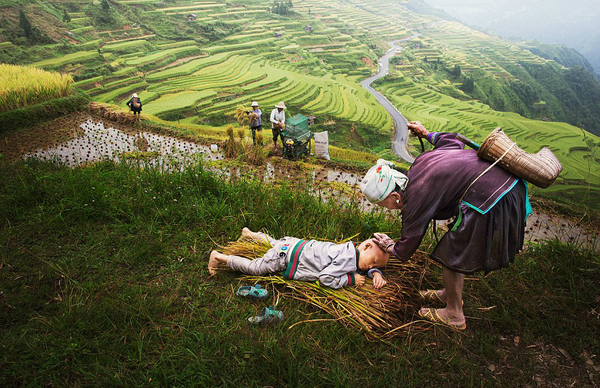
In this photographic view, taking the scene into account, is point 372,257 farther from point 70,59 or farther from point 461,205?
point 70,59

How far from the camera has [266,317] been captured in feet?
6.27

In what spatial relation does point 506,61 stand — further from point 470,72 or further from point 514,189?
point 514,189

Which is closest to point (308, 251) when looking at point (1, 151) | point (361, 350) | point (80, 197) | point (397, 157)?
point (361, 350)

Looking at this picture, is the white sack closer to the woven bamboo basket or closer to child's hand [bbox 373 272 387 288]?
child's hand [bbox 373 272 387 288]

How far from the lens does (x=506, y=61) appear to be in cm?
1438

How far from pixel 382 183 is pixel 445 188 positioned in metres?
0.34

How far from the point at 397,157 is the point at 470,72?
24.7ft

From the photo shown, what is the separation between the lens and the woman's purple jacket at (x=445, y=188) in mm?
1576

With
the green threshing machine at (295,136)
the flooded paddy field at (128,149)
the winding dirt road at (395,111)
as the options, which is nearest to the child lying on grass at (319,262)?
the flooded paddy field at (128,149)

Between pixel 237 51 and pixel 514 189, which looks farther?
pixel 237 51

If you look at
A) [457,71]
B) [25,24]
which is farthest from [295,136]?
[457,71]

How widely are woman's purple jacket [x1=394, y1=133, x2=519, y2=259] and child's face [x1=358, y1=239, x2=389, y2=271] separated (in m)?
0.41

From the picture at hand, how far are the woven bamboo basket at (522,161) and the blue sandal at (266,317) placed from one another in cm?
153

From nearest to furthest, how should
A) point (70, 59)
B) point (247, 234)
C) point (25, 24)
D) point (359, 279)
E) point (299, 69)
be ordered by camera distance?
point (359, 279) < point (247, 234) < point (25, 24) < point (70, 59) < point (299, 69)
